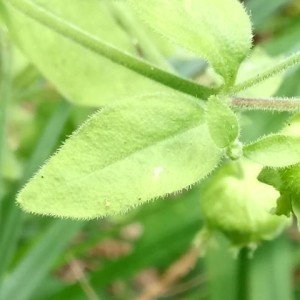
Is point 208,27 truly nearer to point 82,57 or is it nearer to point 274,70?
point 274,70

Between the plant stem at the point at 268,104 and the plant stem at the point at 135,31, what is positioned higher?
the plant stem at the point at 268,104

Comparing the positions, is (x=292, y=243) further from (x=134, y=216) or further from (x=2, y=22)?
(x=2, y=22)

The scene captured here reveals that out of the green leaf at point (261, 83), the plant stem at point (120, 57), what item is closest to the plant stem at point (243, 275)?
the green leaf at point (261, 83)

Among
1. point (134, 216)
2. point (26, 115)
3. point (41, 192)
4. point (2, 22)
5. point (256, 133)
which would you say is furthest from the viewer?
point (26, 115)

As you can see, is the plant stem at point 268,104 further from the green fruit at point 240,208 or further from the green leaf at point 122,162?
the green fruit at point 240,208

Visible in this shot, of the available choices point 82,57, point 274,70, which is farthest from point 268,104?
point 82,57

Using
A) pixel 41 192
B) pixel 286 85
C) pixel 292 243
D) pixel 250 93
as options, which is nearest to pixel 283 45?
pixel 286 85
